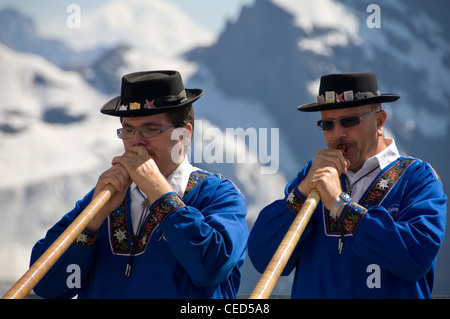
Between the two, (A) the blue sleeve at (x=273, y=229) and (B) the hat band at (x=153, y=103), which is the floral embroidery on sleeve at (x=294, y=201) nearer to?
(A) the blue sleeve at (x=273, y=229)

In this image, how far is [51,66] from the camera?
6695 mm

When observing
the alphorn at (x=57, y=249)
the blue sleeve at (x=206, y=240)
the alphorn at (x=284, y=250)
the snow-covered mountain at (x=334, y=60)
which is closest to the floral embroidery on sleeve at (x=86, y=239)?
the alphorn at (x=57, y=249)

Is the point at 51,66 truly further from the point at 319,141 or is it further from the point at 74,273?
the point at 74,273

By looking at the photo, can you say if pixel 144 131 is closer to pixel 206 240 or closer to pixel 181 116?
pixel 181 116

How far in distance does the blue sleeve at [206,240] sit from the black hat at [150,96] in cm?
52

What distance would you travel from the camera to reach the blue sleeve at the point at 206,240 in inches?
102

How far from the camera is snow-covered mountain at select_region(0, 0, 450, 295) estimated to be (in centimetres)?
584

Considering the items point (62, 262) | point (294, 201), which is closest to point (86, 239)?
point (62, 262)

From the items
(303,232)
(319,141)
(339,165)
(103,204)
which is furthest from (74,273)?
(319,141)

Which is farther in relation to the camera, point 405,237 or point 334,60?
point 334,60

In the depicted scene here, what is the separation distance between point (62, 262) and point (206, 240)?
70cm

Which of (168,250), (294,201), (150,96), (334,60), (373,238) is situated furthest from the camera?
(334,60)

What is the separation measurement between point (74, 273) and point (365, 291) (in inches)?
50.3

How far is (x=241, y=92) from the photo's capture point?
6.37m
